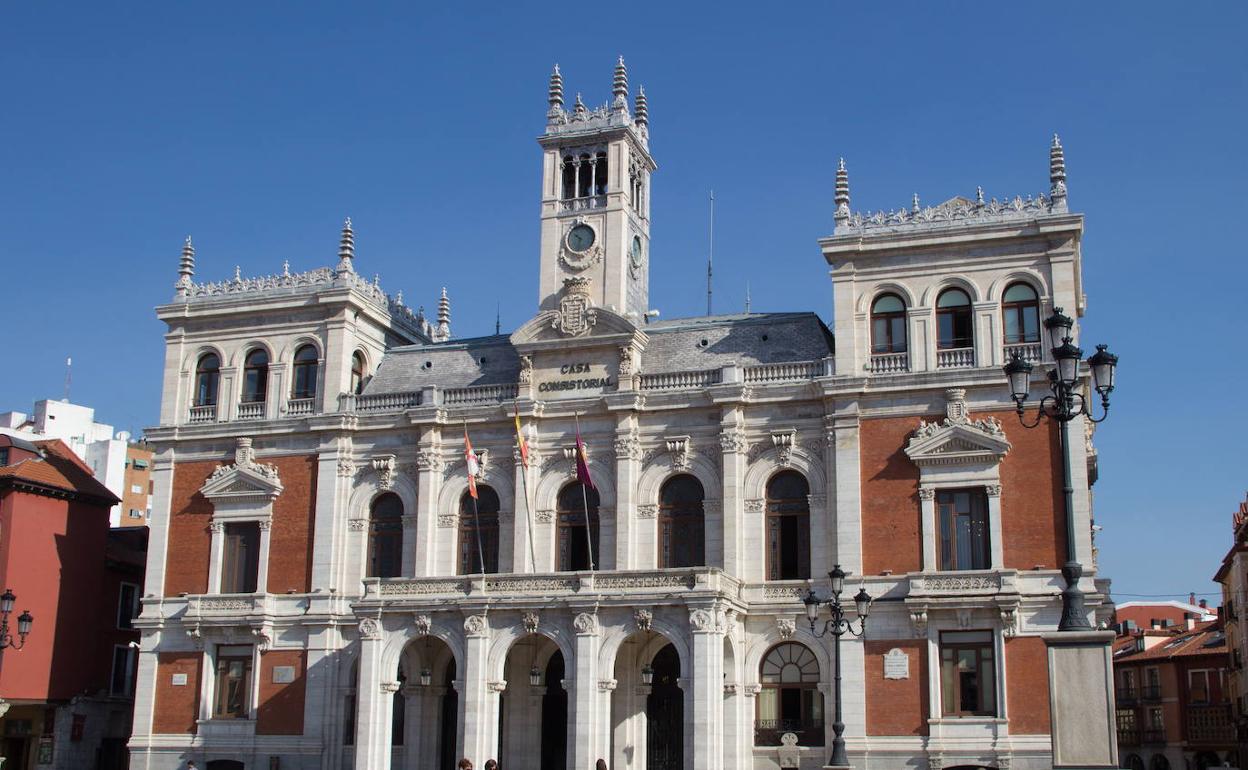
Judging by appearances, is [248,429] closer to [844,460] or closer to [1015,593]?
[844,460]

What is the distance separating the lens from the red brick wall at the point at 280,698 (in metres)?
47.5

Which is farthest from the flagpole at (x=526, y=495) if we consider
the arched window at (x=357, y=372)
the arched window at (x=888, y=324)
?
the arched window at (x=888, y=324)

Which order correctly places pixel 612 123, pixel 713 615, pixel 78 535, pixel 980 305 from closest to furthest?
pixel 713 615
pixel 980 305
pixel 612 123
pixel 78 535

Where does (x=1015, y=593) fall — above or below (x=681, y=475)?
below

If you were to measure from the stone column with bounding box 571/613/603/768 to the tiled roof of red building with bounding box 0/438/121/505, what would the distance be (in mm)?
23257

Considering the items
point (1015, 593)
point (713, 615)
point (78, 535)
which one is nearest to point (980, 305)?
point (1015, 593)

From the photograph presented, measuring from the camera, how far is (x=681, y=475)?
4612 cm

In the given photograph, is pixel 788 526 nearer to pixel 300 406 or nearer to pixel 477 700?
pixel 477 700

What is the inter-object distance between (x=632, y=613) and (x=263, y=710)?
14.9 m

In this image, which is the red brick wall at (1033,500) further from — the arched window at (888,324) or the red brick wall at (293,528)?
the red brick wall at (293,528)

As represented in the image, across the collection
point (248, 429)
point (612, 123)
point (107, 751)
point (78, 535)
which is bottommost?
point (107, 751)

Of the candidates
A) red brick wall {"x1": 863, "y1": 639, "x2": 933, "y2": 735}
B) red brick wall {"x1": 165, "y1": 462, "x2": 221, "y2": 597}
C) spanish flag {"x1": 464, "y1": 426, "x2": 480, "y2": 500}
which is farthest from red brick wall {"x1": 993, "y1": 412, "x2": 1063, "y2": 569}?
red brick wall {"x1": 165, "y1": 462, "x2": 221, "y2": 597}

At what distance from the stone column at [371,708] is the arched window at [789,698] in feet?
38.0

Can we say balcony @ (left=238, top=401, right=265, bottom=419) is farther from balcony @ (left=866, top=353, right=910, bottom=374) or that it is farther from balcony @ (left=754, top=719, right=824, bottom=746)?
balcony @ (left=866, top=353, right=910, bottom=374)
